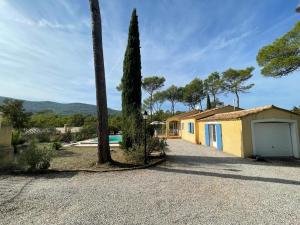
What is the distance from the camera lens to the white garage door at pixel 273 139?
43.5 ft

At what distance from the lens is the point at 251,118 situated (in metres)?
13.0

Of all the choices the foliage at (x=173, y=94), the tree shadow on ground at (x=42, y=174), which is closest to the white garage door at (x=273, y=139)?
the tree shadow on ground at (x=42, y=174)

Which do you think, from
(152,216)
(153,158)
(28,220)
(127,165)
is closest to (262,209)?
(152,216)

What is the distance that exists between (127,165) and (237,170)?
190 inches

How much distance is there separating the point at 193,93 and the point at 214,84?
19.9 ft

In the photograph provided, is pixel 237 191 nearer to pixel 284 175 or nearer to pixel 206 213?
pixel 206 213

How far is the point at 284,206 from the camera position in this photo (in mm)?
5109

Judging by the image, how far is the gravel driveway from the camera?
4465 mm

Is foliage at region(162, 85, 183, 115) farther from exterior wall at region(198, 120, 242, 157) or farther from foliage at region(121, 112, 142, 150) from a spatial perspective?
foliage at region(121, 112, 142, 150)

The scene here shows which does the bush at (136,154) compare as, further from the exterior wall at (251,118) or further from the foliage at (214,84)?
the foliage at (214,84)

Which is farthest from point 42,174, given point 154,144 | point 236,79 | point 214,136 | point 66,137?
point 236,79

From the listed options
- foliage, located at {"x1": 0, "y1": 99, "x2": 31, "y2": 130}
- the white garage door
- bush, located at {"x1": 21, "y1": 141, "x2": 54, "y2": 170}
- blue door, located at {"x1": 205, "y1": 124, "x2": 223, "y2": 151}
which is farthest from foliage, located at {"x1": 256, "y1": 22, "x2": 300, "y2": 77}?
foliage, located at {"x1": 0, "y1": 99, "x2": 31, "y2": 130}

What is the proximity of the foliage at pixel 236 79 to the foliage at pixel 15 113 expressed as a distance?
93.7 ft

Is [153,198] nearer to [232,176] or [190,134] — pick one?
[232,176]
